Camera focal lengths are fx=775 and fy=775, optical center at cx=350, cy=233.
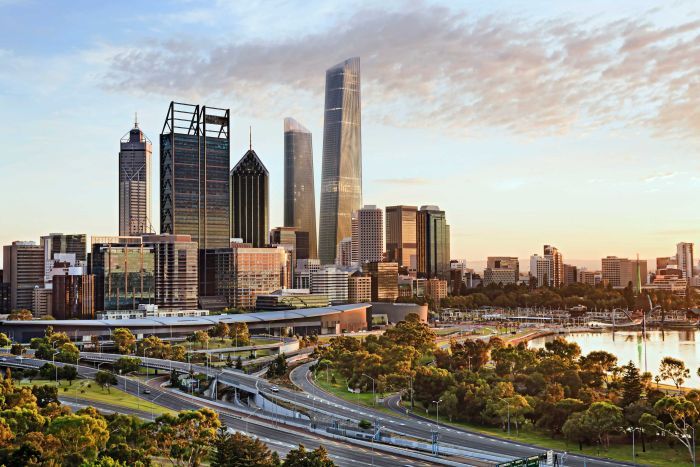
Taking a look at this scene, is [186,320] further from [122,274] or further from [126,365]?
[126,365]

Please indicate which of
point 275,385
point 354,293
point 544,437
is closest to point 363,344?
point 275,385

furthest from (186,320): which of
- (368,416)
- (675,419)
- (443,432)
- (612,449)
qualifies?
(675,419)

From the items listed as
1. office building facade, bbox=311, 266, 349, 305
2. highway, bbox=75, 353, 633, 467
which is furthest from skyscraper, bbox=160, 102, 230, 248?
highway, bbox=75, 353, 633, 467

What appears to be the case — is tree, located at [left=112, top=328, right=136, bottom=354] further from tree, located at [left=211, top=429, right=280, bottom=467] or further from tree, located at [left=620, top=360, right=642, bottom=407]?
tree, located at [left=620, top=360, right=642, bottom=407]

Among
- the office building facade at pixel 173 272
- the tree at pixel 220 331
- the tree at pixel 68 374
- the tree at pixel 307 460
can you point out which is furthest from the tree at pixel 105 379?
the office building facade at pixel 173 272

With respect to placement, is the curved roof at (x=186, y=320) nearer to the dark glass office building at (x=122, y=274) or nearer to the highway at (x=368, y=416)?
the dark glass office building at (x=122, y=274)

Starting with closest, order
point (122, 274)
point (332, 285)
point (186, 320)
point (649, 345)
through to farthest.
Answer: point (186, 320), point (649, 345), point (122, 274), point (332, 285)
